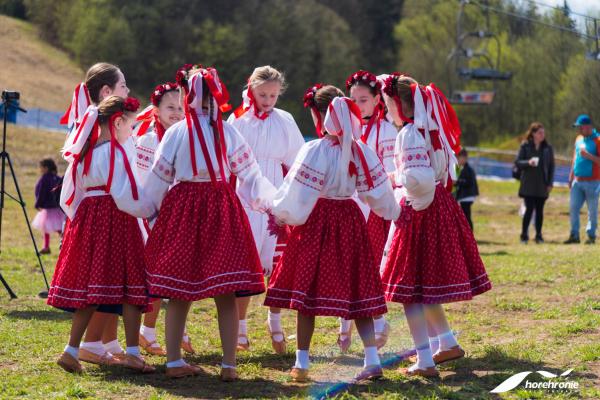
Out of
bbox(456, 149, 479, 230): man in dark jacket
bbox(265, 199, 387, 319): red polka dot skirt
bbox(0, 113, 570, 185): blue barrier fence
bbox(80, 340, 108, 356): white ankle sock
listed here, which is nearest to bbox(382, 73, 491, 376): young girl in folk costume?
bbox(265, 199, 387, 319): red polka dot skirt

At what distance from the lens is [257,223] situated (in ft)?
20.7

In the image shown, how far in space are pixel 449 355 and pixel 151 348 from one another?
1976 mm

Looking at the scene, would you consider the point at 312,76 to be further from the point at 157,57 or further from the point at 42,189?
the point at 42,189

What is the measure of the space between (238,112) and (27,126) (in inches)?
1212

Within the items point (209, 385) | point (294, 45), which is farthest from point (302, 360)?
Result: point (294, 45)

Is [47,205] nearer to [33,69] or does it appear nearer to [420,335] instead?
[420,335]

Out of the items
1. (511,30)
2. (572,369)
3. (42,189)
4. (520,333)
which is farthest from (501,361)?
(511,30)

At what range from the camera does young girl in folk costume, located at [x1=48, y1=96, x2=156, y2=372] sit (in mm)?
5414

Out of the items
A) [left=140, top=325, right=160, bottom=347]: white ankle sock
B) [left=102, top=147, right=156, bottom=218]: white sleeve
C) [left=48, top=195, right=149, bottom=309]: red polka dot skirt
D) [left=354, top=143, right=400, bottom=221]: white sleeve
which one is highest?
[left=354, top=143, right=400, bottom=221]: white sleeve

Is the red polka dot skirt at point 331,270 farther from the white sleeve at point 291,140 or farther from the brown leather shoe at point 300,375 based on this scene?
the white sleeve at point 291,140

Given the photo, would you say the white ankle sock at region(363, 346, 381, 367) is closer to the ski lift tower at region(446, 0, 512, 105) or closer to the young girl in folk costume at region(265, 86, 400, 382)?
the young girl in folk costume at region(265, 86, 400, 382)

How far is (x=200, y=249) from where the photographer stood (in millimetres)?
5133

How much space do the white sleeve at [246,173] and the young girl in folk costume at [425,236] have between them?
2.61 ft

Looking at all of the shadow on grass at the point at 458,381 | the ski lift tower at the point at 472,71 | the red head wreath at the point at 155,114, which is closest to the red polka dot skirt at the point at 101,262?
the red head wreath at the point at 155,114
